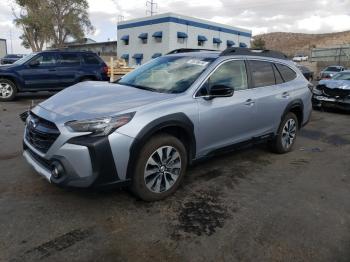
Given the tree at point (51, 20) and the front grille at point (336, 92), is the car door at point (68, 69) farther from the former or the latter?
the tree at point (51, 20)

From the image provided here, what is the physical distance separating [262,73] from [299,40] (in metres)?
121

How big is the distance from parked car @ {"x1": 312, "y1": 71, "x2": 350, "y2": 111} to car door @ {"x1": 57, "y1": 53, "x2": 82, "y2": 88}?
8274 mm

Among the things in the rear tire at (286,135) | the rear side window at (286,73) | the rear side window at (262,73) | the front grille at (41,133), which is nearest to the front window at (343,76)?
the rear side window at (286,73)

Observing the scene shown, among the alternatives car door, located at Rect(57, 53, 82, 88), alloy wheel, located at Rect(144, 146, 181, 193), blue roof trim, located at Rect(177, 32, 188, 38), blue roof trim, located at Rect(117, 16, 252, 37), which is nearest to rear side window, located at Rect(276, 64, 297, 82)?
alloy wheel, located at Rect(144, 146, 181, 193)

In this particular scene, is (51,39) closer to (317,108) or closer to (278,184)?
(317,108)

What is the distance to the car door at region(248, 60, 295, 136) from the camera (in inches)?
199

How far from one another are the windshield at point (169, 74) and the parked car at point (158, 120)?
1 centimetres

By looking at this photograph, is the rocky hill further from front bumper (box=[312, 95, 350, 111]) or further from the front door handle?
the front door handle

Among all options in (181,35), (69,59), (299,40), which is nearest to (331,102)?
(69,59)

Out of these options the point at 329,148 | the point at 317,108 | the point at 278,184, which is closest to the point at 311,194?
the point at 278,184

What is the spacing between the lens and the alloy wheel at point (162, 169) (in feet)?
12.1

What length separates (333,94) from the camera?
10.8 meters

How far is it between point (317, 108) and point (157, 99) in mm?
9157

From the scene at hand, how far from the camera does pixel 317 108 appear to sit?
11500mm
